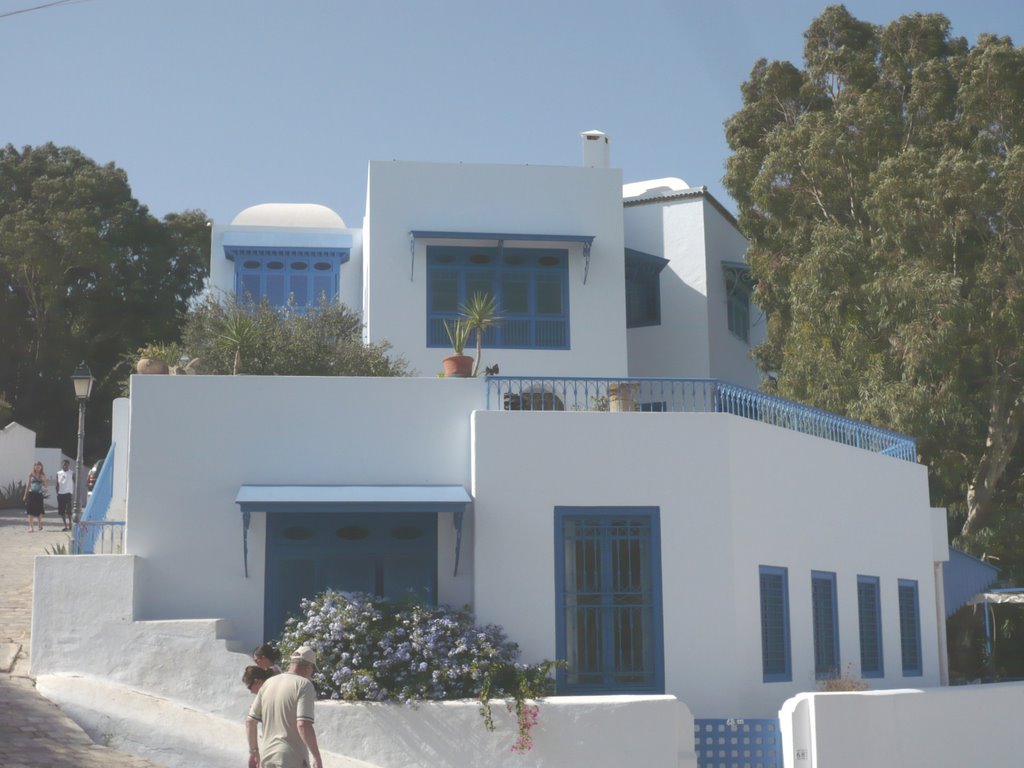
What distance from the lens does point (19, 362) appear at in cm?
3931

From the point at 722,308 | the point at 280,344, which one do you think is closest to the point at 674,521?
the point at 280,344

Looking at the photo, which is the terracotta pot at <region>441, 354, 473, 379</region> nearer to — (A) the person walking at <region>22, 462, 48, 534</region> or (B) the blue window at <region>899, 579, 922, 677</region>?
(B) the blue window at <region>899, 579, 922, 677</region>

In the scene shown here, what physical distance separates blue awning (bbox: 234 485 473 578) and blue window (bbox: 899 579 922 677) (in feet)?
24.8

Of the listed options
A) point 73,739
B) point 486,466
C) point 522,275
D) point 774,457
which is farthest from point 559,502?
point 522,275

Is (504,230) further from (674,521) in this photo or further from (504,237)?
(674,521)

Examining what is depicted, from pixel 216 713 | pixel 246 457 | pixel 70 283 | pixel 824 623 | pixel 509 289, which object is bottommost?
pixel 216 713

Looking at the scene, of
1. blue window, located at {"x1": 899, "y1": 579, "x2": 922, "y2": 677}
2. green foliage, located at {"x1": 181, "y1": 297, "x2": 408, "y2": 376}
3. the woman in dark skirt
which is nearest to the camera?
green foliage, located at {"x1": 181, "y1": 297, "x2": 408, "y2": 376}

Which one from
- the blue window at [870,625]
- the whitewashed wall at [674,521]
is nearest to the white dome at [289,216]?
the whitewashed wall at [674,521]

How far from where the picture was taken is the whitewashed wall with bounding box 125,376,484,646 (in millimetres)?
13938

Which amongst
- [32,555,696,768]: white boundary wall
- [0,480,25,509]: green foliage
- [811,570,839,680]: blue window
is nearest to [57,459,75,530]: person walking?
[0,480,25,509]: green foliage

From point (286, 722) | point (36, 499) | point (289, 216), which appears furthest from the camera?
point (289, 216)

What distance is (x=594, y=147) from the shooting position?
25906 millimetres

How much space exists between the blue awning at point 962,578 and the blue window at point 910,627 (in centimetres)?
180

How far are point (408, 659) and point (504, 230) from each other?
437 inches
